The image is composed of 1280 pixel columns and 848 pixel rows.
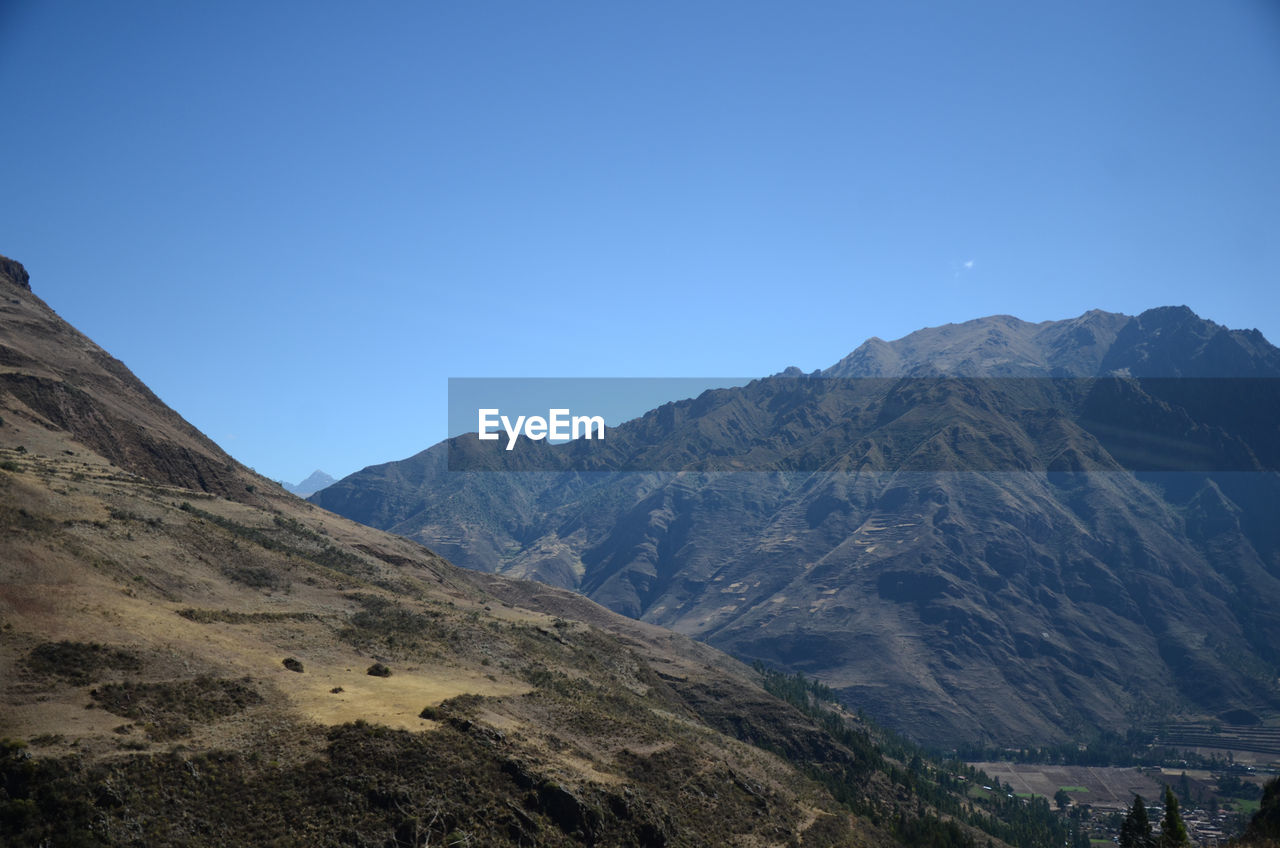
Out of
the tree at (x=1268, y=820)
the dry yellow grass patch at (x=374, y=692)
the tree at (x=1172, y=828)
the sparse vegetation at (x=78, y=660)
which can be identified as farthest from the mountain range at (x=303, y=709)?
the tree at (x=1268, y=820)

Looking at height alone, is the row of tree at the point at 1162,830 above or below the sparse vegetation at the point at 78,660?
A: below

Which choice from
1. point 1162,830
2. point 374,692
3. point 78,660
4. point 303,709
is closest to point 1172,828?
point 1162,830

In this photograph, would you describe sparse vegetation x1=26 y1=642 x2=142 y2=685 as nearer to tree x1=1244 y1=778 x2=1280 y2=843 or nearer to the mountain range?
the mountain range

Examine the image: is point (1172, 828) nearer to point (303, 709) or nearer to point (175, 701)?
point (303, 709)

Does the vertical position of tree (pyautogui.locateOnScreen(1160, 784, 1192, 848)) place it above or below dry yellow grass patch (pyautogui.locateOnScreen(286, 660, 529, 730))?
below

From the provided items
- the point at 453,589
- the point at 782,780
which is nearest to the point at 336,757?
the point at 782,780

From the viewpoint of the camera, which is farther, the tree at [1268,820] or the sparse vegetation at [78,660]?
the sparse vegetation at [78,660]

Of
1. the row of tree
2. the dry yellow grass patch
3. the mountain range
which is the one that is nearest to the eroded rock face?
the mountain range

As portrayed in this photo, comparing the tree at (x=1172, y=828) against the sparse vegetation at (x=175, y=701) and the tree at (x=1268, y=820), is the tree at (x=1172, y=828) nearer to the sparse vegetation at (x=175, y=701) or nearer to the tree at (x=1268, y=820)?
the tree at (x=1268, y=820)

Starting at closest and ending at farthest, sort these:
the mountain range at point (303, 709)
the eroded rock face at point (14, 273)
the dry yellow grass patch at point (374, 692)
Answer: the mountain range at point (303, 709) < the dry yellow grass patch at point (374, 692) < the eroded rock face at point (14, 273)
